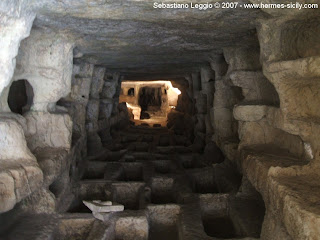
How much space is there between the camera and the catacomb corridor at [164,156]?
10.3 feet

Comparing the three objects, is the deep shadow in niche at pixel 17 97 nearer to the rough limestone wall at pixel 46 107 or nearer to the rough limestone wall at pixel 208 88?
the rough limestone wall at pixel 46 107

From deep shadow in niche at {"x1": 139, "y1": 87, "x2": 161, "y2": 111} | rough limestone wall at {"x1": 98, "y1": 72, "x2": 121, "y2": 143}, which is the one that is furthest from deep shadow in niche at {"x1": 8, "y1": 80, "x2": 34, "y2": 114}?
deep shadow in niche at {"x1": 139, "y1": 87, "x2": 161, "y2": 111}

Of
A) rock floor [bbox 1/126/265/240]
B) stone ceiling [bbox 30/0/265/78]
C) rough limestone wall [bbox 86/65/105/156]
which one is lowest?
rock floor [bbox 1/126/265/240]

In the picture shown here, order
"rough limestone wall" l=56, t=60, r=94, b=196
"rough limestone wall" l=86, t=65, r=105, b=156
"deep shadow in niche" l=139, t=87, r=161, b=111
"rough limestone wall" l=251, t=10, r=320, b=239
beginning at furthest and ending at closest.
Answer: "deep shadow in niche" l=139, t=87, r=161, b=111 → "rough limestone wall" l=86, t=65, r=105, b=156 → "rough limestone wall" l=56, t=60, r=94, b=196 → "rough limestone wall" l=251, t=10, r=320, b=239

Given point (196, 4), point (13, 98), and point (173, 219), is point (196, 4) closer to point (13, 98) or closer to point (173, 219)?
point (173, 219)

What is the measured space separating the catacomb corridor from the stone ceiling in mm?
21

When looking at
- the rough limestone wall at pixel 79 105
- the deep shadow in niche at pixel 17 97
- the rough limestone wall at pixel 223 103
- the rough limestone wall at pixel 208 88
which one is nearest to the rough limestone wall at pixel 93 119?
the rough limestone wall at pixel 79 105

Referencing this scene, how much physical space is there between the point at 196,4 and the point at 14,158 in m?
2.72

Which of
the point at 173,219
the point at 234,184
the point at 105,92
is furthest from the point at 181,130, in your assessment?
the point at 173,219

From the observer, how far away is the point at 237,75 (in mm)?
5219

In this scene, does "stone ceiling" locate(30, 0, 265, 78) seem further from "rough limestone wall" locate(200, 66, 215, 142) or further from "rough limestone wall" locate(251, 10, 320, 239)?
"rough limestone wall" locate(200, 66, 215, 142)

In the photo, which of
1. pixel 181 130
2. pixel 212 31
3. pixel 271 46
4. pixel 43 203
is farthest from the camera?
pixel 181 130

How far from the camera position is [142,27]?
4266mm

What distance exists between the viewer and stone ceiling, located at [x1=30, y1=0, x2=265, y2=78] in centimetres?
337
